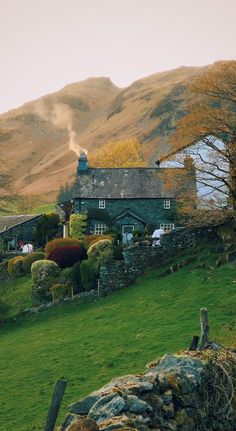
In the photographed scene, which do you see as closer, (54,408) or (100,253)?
(54,408)

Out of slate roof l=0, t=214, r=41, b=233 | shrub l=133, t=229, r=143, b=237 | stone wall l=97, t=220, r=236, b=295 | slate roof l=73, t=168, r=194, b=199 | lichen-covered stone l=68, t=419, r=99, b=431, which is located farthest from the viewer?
slate roof l=0, t=214, r=41, b=233

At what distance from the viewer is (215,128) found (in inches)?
1462

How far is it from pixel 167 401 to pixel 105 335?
612 inches

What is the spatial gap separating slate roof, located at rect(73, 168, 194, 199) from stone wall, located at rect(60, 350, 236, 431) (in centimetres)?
4482

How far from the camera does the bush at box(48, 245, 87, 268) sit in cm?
4459

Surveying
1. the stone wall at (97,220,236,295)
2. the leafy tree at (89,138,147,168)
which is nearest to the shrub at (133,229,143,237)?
the stone wall at (97,220,236,295)

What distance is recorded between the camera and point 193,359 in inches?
570

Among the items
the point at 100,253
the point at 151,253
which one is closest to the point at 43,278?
the point at 100,253

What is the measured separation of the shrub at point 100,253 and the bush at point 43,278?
3.25 meters

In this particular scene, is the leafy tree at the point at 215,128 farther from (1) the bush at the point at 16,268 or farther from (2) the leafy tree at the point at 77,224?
(2) the leafy tree at the point at 77,224

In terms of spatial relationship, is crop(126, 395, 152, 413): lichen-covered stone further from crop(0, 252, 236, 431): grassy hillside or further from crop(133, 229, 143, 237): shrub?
crop(133, 229, 143, 237): shrub

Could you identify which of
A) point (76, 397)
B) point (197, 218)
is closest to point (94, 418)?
point (76, 397)

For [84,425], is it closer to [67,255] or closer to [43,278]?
[43,278]

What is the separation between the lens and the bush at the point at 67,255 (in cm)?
4459
